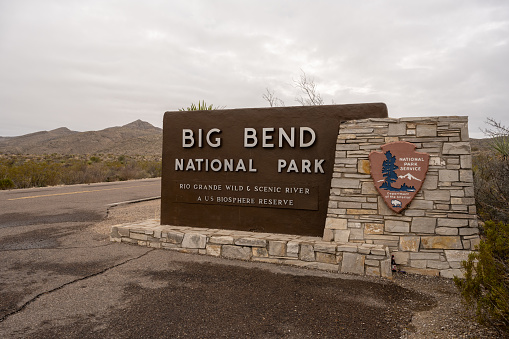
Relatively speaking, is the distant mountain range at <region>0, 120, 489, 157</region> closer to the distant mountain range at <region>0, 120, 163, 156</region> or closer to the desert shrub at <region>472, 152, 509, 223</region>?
the distant mountain range at <region>0, 120, 163, 156</region>

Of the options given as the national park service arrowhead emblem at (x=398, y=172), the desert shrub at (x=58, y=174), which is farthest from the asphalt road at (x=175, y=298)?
the desert shrub at (x=58, y=174)

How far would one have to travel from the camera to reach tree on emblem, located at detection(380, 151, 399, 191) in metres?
5.45

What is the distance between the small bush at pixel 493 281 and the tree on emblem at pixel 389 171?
2020 millimetres

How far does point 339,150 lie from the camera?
5832 mm

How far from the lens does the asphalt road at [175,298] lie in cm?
351

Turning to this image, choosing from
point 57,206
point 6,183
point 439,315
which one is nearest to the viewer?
point 439,315

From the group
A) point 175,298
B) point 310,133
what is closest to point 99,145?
point 310,133

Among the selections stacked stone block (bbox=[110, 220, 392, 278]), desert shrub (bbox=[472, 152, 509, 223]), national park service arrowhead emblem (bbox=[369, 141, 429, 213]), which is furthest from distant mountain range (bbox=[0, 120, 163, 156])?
national park service arrowhead emblem (bbox=[369, 141, 429, 213])

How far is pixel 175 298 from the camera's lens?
168 inches

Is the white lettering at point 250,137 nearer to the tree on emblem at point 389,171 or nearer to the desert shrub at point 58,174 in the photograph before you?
the tree on emblem at point 389,171

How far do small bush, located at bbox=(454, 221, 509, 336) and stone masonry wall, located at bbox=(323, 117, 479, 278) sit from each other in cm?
177

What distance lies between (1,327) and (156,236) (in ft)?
10.6

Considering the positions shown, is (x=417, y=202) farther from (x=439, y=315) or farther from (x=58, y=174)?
(x=58, y=174)

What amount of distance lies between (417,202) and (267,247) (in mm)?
2576
